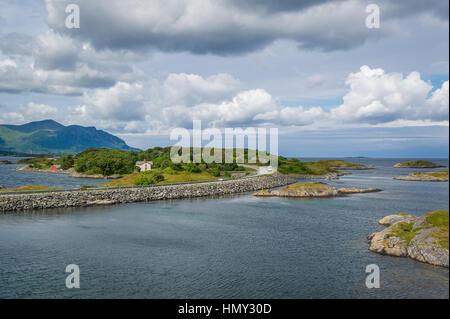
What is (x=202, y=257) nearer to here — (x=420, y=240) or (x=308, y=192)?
(x=420, y=240)

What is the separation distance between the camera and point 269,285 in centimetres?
3045

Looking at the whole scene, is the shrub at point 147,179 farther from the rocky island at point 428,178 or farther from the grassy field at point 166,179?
the rocky island at point 428,178

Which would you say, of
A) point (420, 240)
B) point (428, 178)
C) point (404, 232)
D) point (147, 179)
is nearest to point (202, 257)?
point (420, 240)

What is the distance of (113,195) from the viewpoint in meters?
84.8

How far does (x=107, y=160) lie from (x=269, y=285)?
174804 mm

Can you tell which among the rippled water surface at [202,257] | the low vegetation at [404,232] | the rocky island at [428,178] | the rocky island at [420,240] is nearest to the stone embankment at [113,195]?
the rippled water surface at [202,257]

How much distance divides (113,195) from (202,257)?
5416 cm

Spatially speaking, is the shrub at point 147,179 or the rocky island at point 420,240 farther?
the shrub at point 147,179

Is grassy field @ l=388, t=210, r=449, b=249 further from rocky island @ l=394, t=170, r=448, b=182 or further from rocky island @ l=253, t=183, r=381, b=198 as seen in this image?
rocky island @ l=394, t=170, r=448, b=182

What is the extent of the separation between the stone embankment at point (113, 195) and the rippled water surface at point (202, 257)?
24.6 feet

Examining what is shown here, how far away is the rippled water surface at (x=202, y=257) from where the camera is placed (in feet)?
96.4

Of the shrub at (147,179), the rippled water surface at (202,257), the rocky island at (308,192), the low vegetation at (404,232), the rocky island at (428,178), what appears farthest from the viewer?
the rocky island at (428,178)

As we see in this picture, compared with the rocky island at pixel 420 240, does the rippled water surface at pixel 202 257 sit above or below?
below

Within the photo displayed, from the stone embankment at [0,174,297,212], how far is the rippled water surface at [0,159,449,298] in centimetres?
748
